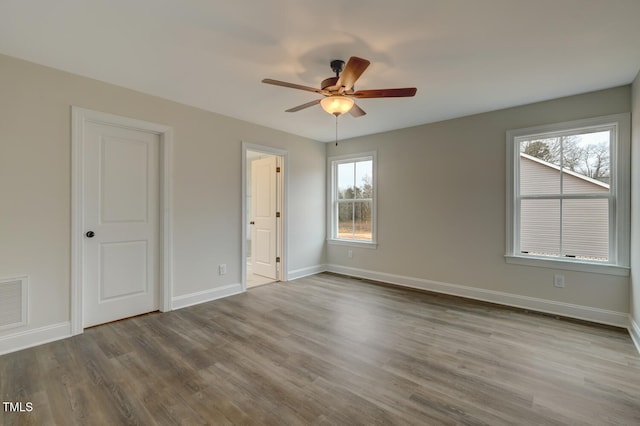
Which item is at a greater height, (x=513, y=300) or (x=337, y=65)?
A: (x=337, y=65)

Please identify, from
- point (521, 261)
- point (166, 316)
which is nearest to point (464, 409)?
point (521, 261)

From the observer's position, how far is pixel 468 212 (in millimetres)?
3961

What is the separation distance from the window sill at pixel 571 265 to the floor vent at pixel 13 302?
504 centimetres

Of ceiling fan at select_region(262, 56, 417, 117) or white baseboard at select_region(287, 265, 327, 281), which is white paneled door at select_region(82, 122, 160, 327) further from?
white baseboard at select_region(287, 265, 327, 281)

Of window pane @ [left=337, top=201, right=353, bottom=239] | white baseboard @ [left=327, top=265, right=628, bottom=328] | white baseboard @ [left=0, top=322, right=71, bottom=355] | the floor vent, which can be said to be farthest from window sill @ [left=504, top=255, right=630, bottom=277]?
the floor vent

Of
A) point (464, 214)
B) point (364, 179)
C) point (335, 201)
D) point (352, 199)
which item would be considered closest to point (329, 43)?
point (464, 214)

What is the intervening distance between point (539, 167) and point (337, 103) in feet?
8.91

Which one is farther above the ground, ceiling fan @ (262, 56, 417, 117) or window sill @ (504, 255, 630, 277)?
ceiling fan @ (262, 56, 417, 117)

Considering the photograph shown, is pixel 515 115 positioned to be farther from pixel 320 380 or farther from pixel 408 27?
pixel 320 380

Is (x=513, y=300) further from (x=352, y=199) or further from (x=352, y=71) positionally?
(x=352, y=71)

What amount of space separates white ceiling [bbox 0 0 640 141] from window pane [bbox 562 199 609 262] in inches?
49.0

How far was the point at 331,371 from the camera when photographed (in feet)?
7.18

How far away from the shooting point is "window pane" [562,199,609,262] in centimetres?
312

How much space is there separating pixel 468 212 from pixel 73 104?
4645 millimetres
